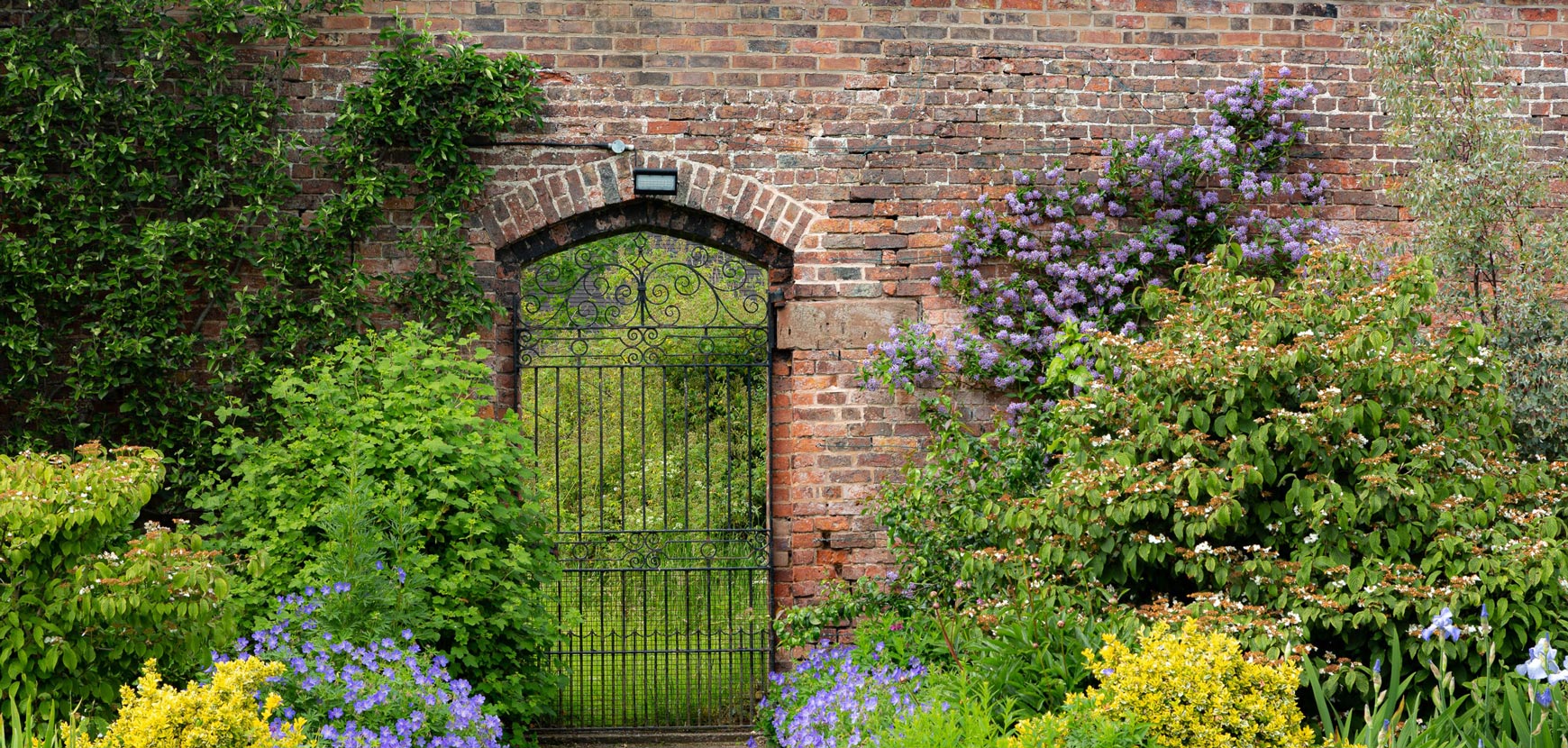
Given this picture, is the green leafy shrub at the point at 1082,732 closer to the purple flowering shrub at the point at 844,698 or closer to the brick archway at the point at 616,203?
the purple flowering shrub at the point at 844,698

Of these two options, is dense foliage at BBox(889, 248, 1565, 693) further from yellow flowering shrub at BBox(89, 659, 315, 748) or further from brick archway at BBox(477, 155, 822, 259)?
yellow flowering shrub at BBox(89, 659, 315, 748)

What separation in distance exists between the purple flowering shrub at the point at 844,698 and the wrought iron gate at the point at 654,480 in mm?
1025

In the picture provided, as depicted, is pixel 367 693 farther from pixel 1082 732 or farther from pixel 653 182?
pixel 653 182

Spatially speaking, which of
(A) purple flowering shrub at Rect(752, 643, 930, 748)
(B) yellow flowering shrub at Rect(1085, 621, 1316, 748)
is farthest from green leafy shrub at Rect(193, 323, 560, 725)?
(B) yellow flowering shrub at Rect(1085, 621, 1316, 748)

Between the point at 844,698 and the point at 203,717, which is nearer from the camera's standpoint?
the point at 203,717

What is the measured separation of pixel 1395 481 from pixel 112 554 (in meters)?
4.37

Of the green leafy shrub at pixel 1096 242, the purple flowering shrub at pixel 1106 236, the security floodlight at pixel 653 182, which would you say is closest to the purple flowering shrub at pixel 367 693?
the green leafy shrub at pixel 1096 242

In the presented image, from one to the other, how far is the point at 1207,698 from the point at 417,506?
10.7ft

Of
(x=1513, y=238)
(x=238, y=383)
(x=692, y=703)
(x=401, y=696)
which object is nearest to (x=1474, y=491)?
(x=1513, y=238)

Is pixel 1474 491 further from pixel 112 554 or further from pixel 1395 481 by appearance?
pixel 112 554

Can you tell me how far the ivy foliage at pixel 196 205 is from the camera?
A: 560 cm

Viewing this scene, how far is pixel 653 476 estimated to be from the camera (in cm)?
1143

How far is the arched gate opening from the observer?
6270mm

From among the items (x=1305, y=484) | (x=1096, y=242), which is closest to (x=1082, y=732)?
(x=1305, y=484)
